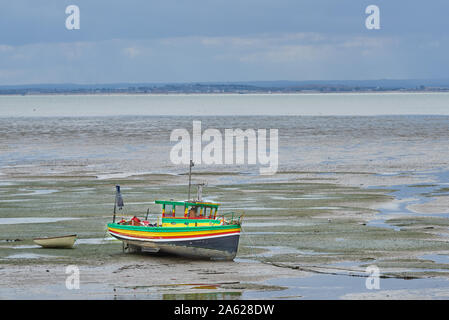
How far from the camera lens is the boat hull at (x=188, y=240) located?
121 feet

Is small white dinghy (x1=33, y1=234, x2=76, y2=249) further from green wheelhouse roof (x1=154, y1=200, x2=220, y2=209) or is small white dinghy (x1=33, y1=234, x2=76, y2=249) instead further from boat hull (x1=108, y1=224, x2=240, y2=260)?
green wheelhouse roof (x1=154, y1=200, x2=220, y2=209)

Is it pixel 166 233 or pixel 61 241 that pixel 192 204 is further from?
pixel 61 241

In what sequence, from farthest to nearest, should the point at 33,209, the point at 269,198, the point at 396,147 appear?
the point at 396,147, the point at 269,198, the point at 33,209

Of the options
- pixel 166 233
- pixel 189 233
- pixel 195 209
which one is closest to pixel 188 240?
pixel 189 233

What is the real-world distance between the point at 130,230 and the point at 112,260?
2415mm

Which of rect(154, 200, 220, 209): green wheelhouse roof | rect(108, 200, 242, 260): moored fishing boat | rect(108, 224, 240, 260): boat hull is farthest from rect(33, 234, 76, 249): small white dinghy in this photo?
rect(154, 200, 220, 209): green wheelhouse roof

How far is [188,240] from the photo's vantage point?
37625 mm
